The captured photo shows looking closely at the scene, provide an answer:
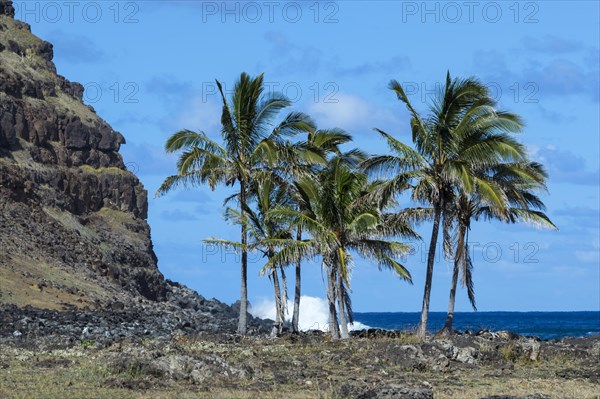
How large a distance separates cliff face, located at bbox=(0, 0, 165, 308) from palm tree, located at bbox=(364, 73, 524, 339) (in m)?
36.6

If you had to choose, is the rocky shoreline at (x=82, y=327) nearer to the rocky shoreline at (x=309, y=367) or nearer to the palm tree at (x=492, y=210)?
the rocky shoreline at (x=309, y=367)

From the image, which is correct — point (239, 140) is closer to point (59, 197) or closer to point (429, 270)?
point (429, 270)

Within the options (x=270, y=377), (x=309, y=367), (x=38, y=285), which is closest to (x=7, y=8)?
(x=38, y=285)

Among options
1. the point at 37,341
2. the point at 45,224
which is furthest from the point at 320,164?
the point at 45,224

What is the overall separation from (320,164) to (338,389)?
80.8ft

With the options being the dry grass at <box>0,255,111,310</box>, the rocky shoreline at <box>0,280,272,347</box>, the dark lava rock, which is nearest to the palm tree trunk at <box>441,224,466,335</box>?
→ the rocky shoreline at <box>0,280,272,347</box>

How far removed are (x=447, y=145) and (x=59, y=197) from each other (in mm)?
76932

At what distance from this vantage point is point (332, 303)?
4316 centimetres

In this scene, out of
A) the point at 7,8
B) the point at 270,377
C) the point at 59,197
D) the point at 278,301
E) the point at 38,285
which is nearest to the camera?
the point at 270,377

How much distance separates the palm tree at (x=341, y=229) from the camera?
137 feet

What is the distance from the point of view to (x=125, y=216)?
126062mm

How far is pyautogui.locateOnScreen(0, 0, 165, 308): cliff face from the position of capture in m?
85.5

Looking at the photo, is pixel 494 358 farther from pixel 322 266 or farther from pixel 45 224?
pixel 45 224

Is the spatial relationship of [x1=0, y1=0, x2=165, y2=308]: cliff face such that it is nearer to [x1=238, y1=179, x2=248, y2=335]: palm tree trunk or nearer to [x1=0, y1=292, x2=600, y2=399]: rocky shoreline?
[x1=238, y1=179, x2=248, y2=335]: palm tree trunk
